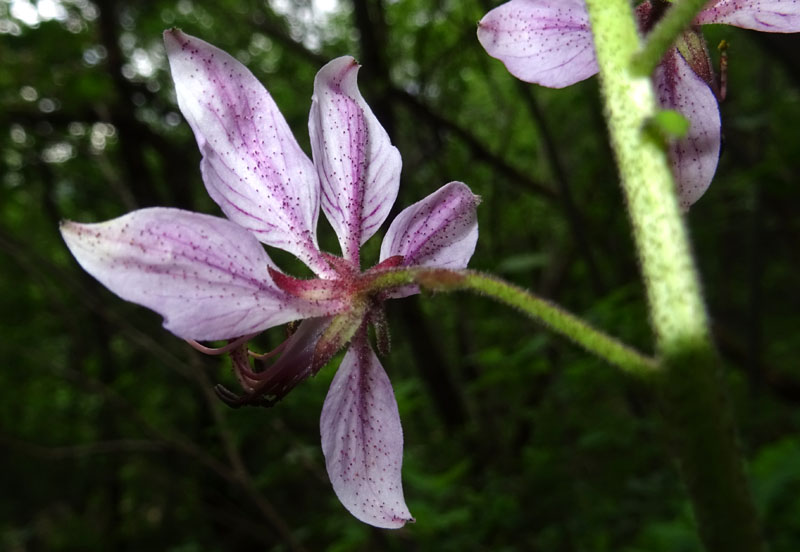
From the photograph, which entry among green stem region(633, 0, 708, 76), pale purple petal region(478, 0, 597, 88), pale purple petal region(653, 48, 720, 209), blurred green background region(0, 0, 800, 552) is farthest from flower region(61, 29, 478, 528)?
blurred green background region(0, 0, 800, 552)

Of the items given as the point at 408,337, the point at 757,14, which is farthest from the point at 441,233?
the point at 408,337

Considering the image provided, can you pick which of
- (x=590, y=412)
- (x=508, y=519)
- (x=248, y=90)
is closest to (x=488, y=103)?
(x=590, y=412)

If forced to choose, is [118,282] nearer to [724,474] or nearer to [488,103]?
[724,474]

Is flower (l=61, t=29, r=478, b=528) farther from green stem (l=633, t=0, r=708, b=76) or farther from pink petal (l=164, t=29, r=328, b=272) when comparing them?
green stem (l=633, t=0, r=708, b=76)

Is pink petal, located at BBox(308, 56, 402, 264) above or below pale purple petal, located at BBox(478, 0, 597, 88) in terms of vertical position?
below

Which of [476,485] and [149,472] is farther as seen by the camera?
[149,472]

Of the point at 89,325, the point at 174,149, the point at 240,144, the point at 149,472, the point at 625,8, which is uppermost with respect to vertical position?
the point at 625,8

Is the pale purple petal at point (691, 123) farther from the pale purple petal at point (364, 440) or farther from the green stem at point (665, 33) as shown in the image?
the pale purple petal at point (364, 440)
